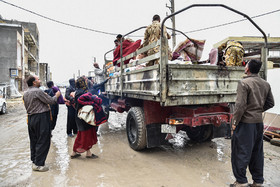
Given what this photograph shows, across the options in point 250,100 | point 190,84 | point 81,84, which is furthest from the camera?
point 81,84

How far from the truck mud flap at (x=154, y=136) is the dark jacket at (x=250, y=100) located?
1.62 meters

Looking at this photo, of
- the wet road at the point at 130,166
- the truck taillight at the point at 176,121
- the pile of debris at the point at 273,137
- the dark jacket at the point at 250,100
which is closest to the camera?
the dark jacket at the point at 250,100

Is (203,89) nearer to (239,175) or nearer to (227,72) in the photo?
(227,72)

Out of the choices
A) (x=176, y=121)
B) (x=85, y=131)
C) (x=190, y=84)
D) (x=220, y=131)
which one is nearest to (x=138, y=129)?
(x=176, y=121)

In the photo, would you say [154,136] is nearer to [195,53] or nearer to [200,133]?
[200,133]

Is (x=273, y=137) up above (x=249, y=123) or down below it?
below

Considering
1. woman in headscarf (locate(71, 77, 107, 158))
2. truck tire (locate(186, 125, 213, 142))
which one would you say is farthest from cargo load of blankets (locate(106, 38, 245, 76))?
truck tire (locate(186, 125, 213, 142))

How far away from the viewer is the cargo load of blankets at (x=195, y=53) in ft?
12.6

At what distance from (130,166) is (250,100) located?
7.29 ft

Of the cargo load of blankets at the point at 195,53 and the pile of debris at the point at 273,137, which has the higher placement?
the cargo load of blankets at the point at 195,53

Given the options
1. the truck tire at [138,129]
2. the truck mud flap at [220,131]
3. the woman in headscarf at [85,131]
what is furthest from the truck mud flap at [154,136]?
the truck mud flap at [220,131]

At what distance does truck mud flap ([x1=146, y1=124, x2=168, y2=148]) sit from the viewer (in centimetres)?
382

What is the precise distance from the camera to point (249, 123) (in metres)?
2.55

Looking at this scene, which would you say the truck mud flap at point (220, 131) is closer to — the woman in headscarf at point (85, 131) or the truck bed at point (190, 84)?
the truck bed at point (190, 84)
